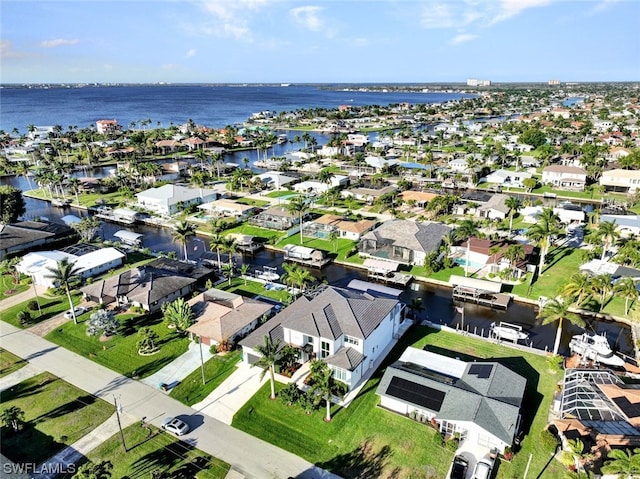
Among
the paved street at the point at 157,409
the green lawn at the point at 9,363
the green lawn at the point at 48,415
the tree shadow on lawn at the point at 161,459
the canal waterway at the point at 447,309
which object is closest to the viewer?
the tree shadow on lawn at the point at 161,459

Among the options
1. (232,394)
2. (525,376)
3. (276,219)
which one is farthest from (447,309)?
(276,219)

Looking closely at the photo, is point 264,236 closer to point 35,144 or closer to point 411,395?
point 411,395

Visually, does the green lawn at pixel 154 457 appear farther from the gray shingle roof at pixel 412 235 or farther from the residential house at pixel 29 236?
the residential house at pixel 29 236

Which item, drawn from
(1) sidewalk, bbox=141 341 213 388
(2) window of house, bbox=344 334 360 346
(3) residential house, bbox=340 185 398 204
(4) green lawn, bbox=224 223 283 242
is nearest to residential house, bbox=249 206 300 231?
(4) green lawn, bbox=224 223 283 242

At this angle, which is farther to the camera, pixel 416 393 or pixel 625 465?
pixel 416 393

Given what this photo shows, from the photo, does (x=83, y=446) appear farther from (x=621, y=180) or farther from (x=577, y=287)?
(x=621, y=180)

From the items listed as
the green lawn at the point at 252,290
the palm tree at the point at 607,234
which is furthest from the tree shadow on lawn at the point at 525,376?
the palm tree at the point at 607,234

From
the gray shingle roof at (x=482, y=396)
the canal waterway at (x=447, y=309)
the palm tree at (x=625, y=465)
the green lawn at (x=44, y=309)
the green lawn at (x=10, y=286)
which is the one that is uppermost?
the palm tree at (x=625, y=465)
